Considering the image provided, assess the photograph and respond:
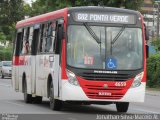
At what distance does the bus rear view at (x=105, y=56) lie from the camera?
1867 centimetres

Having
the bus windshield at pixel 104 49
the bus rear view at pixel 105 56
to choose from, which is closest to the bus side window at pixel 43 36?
the bus rear view at pixel 105 56

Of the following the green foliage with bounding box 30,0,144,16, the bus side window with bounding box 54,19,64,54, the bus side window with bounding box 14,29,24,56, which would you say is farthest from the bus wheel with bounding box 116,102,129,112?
the green foliage with bounding box 30,0,144,16

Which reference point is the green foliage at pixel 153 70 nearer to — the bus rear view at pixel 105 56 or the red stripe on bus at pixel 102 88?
the bus rear view at pixel 105 56

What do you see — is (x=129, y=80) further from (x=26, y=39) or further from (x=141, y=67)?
(x=26, y=39)

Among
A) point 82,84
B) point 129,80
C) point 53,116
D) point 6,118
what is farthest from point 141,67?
point 6,118

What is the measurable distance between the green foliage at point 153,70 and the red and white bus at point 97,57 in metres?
20.7

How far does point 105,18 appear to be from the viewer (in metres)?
19.3

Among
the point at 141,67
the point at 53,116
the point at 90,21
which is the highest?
the point at 90,21

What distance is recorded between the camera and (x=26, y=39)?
24.3 m

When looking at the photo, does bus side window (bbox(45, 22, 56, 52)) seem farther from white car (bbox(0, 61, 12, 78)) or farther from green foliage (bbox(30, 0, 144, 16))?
white car (bbox(0, 61, 12, 78))

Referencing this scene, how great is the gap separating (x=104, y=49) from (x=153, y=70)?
22.5 meters

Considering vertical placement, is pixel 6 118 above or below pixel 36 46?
below

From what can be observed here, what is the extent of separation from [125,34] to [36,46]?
14.4 ft

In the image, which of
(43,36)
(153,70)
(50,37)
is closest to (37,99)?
(43,36)
